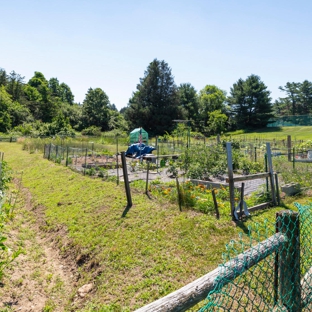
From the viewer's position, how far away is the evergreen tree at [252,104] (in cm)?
4897

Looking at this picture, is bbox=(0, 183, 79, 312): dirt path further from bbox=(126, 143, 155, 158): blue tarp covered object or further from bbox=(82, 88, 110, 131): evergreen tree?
bbox=(82, 88, 110, 131): evergreen tree

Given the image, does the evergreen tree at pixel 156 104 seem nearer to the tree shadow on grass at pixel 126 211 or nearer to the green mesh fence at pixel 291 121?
the green mesh fence at pixel 291 121

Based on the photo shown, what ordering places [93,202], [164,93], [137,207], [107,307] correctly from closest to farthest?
[107,307]
[137,207]
[93,202]
[164,93]

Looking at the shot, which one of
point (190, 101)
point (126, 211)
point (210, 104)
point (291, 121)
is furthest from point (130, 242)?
point (291, 121)

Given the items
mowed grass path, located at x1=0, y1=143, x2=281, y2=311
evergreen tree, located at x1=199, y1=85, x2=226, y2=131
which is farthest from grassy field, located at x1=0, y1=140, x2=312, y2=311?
evergreen tree, located at x1=199, y1=85, x2=226, y2=131

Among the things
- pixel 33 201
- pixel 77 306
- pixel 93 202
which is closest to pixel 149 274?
pixel 77 306

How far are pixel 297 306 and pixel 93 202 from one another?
603cm

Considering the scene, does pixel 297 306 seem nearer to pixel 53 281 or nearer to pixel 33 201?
pixel 53 281

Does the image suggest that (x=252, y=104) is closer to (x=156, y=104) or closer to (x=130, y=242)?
(x=156, y=104)

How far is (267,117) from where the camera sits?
4903cm

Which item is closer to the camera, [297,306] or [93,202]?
[297,306]

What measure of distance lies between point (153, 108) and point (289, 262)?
144 ft

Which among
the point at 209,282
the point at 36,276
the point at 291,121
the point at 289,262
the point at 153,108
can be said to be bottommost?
the point at 36,276

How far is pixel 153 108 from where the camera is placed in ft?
147
